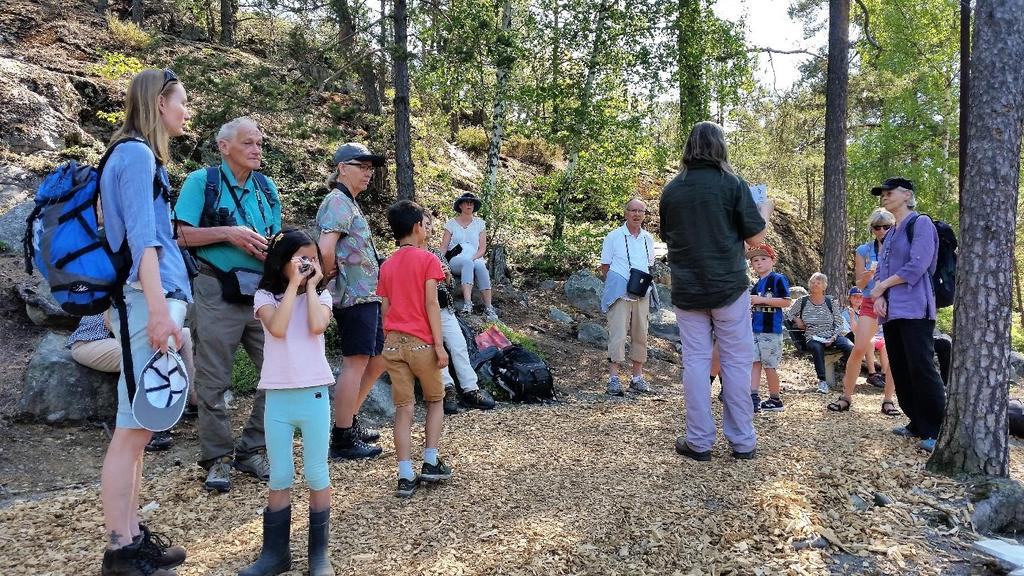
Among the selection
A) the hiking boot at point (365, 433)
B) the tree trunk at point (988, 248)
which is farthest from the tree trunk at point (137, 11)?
the tree trunk at point (988, 248)

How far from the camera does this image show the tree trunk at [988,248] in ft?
13.4

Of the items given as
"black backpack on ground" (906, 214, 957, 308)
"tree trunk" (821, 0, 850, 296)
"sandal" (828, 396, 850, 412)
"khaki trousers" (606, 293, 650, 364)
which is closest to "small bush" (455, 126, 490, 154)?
"tree trunk" (821, 0, 850, 296)

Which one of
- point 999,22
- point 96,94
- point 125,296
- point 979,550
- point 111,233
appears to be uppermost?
point 96,94

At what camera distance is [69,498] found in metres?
3.84

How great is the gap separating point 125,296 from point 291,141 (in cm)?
964

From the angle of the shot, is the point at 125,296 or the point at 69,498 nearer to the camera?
the point at 125,296

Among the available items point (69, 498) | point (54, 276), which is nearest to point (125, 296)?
point (54, 276)

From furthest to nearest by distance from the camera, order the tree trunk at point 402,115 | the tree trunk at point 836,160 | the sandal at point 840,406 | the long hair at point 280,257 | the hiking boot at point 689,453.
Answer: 1. the tree trunk at point 836,160
2. the tree trunk at point 402,115
3. the sandal at point 840,406
4. the hiking boot at point 689,453
5. the long hair at point 280,257

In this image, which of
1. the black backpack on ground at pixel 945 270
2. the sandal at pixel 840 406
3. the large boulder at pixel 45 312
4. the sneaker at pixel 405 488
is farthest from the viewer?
the sandal at pixel 840 406

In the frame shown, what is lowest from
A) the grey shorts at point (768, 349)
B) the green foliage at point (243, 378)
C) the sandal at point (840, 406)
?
the sandal at point (840, 406)

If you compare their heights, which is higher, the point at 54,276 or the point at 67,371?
the point at 54,276

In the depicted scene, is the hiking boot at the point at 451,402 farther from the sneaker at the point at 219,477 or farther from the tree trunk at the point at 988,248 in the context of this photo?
the tree trunk at the point at 988,248

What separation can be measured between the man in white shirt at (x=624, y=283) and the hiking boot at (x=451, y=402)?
1.81 m

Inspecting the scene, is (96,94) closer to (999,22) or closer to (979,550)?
(999,22)
